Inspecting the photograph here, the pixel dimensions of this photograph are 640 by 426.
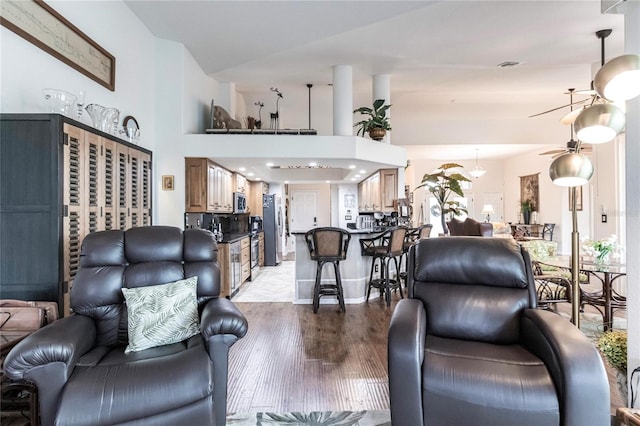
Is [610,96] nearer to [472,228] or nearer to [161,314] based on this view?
[161,314]

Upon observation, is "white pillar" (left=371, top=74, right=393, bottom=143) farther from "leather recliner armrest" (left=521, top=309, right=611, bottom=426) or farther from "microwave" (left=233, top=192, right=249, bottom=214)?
"leather recliner armrest" (left=521, top=309, right=611, bottom=426)

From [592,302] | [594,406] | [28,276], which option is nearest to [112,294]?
[28,276]

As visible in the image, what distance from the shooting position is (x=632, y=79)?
5.09 feet

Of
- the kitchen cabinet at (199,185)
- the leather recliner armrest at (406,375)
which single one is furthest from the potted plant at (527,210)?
the leather recliner armrest at (406,375)

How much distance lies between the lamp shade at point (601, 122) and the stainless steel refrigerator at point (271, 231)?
22.3 ft

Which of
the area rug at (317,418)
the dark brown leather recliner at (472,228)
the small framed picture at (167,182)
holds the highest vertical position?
the small framed picture at (167,182)

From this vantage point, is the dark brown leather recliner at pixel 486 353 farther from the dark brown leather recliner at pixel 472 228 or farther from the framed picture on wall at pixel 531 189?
the framed picture on wall at pixel 531 189

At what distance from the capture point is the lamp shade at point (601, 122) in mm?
1681

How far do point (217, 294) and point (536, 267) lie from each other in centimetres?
357

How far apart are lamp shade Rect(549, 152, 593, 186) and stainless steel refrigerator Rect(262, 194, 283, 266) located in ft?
21.9

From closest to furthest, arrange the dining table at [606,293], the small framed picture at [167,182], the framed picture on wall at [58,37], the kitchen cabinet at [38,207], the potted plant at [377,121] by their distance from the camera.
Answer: the kitchen cabinet at [38,207], the framed picture on wall at [58,37], the dining table at [606,293], the small framed picture at [167,182], the potted plant at [377,121]

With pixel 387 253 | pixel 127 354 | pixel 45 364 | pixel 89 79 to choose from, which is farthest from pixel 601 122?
pixel 89 79

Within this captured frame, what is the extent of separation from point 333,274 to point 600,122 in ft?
11.8

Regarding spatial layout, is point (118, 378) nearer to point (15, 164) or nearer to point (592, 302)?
point (15, 164)
